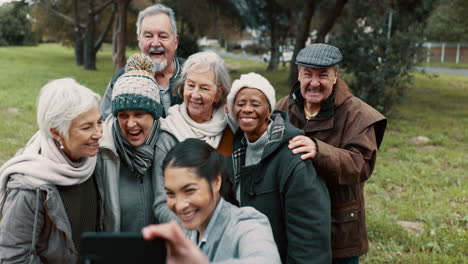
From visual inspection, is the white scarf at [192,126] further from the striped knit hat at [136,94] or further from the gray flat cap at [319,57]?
the gray flat cap at [319,57]

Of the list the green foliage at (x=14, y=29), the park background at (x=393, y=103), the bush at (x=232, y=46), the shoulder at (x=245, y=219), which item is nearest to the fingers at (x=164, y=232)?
the shoulder at (x=245, y=219)

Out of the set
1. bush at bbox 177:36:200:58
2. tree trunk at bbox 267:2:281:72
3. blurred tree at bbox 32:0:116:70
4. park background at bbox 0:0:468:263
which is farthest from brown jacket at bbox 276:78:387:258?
blurred tree at bbox 32:0:116:70

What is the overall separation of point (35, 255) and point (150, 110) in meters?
0.94

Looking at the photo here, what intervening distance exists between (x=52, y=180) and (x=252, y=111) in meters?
1.08

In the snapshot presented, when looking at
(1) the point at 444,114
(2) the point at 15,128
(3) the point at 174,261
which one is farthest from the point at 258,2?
(3) the point at 174,261

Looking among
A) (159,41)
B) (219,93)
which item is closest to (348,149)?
(219,93)

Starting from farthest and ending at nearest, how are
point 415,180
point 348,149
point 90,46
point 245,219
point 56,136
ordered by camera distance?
point 90,46
point 415,180
point 348,149
point 56,136
point 245,219

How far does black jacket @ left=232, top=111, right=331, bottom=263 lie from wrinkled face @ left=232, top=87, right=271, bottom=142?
0.07 metres

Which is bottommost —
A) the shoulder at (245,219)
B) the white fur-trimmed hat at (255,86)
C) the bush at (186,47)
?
the shoulder at (245,219)

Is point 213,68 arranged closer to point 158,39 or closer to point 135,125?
point 135,125

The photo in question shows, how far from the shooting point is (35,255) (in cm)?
231

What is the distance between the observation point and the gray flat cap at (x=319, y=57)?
2869mm

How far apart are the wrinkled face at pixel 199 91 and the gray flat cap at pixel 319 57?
0.57 metres

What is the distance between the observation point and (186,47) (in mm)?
20922
